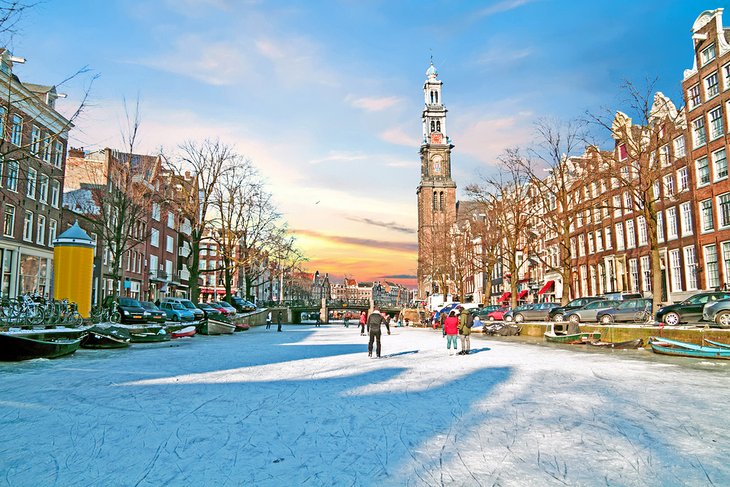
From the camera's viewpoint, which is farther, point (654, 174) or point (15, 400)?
point (654, 174)

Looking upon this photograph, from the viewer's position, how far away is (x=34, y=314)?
20.3m

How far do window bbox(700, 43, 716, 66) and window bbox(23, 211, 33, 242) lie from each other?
47148 millimetres

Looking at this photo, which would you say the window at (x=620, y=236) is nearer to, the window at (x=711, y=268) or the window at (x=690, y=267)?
the window at (x=690, y=267)

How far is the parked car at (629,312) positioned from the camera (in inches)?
1136

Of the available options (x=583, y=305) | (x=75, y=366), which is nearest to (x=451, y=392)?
(x=75, y=366)

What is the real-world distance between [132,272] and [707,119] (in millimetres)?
51575

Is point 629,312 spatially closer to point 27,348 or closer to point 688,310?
point 688,310

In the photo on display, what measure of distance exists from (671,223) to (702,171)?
459 cm

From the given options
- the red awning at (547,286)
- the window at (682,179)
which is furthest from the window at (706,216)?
the red awning at (547,286)

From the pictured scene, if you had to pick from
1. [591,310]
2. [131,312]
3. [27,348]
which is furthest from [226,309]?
[27,348]

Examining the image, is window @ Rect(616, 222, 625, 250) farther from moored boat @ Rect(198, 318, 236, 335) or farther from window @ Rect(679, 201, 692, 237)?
moored boat @ Rect(198, 318, 236, 335)

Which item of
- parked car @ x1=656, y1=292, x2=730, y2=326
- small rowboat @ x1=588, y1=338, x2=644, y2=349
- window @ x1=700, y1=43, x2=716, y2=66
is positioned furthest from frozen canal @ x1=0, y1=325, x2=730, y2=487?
window @ x1=700, y1=43, x2=716, y2=66

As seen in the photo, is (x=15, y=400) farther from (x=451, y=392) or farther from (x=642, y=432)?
(x=642, y=432)

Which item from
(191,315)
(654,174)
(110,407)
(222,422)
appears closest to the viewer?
(222,422)
